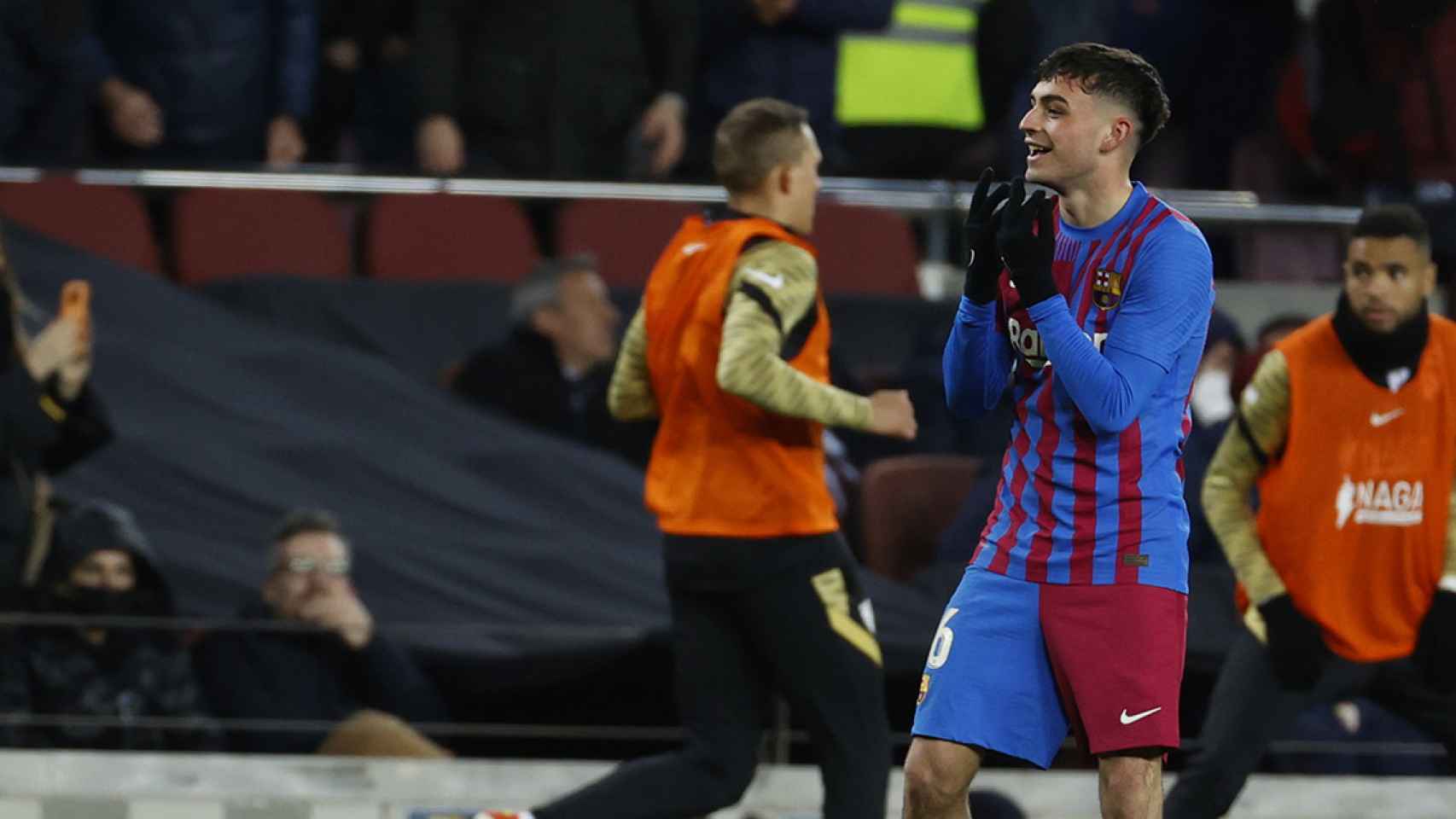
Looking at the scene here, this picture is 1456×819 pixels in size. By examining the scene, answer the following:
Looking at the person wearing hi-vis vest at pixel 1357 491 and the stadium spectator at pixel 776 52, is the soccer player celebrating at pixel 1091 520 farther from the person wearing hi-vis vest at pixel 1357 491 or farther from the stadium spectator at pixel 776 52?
the stadium spectator at pixel 776 52

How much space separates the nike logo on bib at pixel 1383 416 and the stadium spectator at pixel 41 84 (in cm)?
490

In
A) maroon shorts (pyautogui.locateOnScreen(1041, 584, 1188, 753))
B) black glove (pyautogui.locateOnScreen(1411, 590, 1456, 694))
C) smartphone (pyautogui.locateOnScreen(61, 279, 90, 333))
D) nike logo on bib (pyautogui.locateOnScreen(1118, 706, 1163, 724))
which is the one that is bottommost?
black glove (pyautogui.locateOnScreen(1411, 590, 1456, 694))

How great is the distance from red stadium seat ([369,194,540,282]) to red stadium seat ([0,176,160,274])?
2.67ft

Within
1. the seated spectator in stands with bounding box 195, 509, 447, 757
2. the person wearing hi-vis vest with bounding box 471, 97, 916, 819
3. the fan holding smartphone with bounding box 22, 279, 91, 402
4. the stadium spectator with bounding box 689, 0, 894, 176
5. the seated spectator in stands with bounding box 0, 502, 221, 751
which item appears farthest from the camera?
the stadium spectator with bounding box 689, 0, 894, 176

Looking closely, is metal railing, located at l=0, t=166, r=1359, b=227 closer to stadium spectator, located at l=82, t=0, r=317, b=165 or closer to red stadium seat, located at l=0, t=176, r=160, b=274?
red stadium seat, located at l=0, t=176, r=160, b=274

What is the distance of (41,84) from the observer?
900 cm

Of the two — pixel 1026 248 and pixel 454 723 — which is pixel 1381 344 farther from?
pixel 454 723

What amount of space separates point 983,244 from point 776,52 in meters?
5.09

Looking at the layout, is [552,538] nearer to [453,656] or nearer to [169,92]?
[453,656]

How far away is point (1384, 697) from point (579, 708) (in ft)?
6.97

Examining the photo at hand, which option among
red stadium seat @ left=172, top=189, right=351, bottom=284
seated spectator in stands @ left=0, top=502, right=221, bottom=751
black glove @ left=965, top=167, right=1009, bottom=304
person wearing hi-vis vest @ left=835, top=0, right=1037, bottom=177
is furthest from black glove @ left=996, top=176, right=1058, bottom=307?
person wearing hi-vis vest @ left=835, top=0, right=1037, bottom=177

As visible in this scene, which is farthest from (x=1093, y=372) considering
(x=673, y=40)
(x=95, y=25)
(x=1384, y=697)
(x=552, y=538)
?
(x=95, y=25)

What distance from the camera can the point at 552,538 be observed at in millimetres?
7484

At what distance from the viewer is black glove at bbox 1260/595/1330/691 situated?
5906 mm
